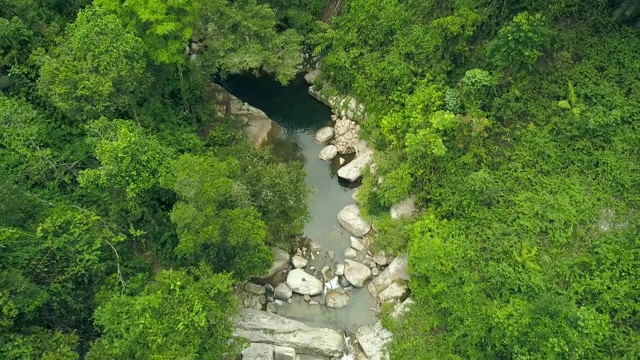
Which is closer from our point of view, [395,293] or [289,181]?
[289,181]

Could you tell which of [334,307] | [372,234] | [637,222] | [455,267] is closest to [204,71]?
[372,234]

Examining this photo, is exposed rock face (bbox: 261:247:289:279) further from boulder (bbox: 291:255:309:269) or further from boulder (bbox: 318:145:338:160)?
boulder (bbox: 318:145:338:160)

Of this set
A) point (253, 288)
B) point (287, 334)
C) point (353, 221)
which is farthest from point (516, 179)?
point (253, 288)

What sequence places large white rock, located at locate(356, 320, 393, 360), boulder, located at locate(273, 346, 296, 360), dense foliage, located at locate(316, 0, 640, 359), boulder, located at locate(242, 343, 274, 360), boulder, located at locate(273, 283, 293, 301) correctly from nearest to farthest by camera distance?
dense foliage, located at locate(316, 0, 640, 359)
boulder, located at locate(242, 343, 274, 360)
boulder, located at locate(273, 346, 296, 360)
large white rock, located at locate(356, 320, 393, 360)
boulder, located at locate(273, 283, 293, 301)

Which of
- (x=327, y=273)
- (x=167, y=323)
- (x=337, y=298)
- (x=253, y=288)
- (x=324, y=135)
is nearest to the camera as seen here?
(x=167, y=323)

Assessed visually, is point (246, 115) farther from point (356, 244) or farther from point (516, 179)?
point (516, 179)

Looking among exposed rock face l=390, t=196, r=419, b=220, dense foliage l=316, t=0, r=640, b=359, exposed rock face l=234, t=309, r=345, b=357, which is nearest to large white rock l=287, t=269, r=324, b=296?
exposed rock face l=234, t=309, r=345, b=357
